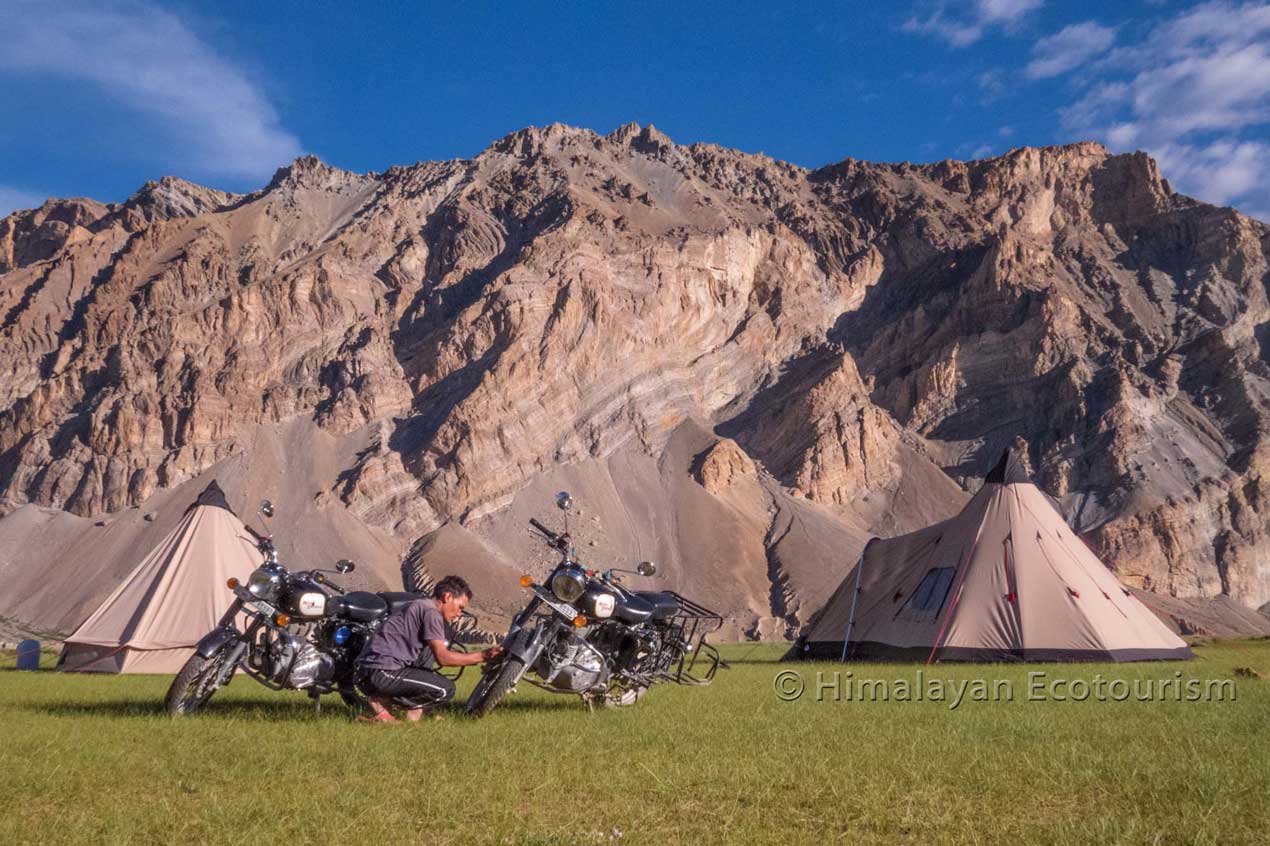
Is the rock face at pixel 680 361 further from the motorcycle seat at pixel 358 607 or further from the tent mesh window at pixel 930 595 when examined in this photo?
the motorcycle seat at pixel 358 607

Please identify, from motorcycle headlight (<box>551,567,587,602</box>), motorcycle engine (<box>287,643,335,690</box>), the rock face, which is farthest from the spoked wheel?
Answer: the rock face

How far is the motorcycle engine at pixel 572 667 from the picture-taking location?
10.7m

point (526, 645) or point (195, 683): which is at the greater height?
point (526, 645)

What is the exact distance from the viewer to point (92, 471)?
87188mm

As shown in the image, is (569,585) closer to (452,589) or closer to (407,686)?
(452,589)

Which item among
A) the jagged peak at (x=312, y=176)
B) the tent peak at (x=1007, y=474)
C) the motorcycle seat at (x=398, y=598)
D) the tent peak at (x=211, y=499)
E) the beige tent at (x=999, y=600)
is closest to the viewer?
the motorcycle seat at (x=398, y=598)

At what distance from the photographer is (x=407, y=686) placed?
33.2 feet

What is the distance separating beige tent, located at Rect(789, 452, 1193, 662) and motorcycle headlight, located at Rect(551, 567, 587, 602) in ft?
40.9

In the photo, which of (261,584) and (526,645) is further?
(526,645)

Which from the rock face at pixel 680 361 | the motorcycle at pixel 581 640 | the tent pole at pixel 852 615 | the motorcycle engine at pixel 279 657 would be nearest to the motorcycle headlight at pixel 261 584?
the motorcycle engine at pixel 279 657

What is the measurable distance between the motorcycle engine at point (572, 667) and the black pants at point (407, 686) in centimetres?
114

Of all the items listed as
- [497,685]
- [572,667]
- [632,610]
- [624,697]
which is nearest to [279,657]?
[497,685]

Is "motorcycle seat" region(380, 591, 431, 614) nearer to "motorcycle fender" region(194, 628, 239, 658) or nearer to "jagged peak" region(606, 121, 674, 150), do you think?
"motorcycle fender" region(194, 628, 239, 658)

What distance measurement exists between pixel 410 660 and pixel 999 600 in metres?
14.9
